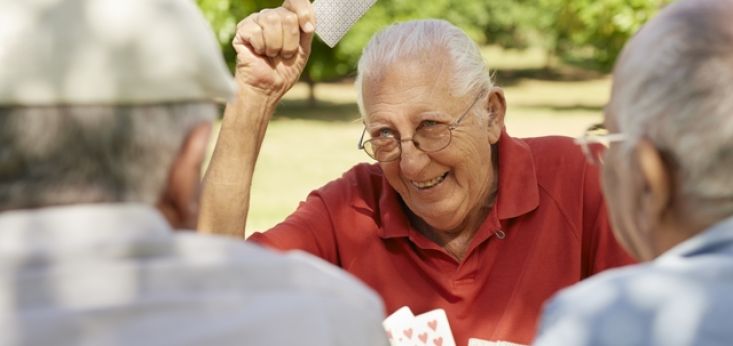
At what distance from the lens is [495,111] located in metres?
3.77

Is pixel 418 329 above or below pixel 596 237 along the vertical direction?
below

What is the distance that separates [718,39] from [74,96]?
0.96 metres

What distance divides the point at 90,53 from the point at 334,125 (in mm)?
22239

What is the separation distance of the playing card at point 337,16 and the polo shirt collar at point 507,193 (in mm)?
556

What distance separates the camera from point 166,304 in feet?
5.03

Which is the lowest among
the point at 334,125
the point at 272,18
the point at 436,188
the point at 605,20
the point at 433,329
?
the point at 334,125

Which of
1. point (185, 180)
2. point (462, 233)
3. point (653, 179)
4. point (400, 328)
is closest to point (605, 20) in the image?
point (462, 233)

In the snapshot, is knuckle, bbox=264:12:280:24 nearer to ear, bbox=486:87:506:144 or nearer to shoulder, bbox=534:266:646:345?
ear, bbox=486:87:506:144

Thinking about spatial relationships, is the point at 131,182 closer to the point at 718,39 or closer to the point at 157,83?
the point at 157,83

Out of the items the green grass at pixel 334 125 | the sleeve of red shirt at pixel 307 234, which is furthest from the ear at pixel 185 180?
the green grass at pixel 334 125

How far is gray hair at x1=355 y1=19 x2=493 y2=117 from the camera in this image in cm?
364

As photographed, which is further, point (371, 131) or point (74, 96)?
point (371, 131)

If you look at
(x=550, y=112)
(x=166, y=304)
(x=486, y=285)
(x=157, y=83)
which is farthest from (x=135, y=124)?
(x=550, y=112)

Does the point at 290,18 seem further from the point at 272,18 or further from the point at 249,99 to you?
the point at 249,99
